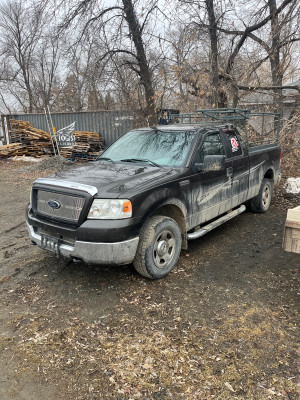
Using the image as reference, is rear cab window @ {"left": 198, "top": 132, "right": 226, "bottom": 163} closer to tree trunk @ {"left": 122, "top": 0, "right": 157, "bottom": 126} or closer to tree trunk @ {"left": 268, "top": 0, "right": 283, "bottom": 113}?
tree trunk @ {"left": 268, "top": 0, "right": 283, "bottom": 113}

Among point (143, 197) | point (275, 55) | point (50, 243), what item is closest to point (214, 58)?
point (275, 55)

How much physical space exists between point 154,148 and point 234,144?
155cm

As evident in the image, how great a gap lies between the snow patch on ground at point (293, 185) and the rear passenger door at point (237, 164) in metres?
2.72

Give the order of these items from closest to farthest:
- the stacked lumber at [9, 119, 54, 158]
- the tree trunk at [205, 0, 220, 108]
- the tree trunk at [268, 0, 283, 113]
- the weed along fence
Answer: the tree trunk at [268, 0, 283, 113] → the tree trunk at [205, 0, 220, 108] → the weed along fence → the stacked lumber at [9, 119, 54, 158]

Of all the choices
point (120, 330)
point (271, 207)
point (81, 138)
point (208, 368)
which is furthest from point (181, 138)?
point (81, 138)

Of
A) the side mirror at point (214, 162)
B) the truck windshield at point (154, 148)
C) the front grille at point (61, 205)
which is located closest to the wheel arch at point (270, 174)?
the truck windshield at point (154, 148)

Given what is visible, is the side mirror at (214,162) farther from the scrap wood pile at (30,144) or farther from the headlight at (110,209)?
the scrap wood pile at (30,144)

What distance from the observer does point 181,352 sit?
278 centimetres

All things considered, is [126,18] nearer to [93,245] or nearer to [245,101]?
[245,101]

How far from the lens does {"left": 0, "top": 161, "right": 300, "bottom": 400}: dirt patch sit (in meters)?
2.46

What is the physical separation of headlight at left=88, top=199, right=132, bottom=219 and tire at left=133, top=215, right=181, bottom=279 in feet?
1.36

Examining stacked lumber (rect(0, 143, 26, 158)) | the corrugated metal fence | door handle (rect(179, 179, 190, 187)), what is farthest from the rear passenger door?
stacked lumber (rect(0, 143, 26, 158))

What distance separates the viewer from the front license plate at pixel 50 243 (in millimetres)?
3694

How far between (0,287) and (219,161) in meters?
3.19
